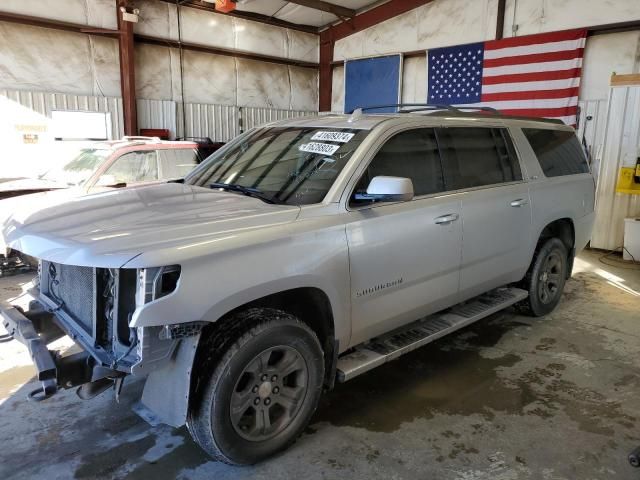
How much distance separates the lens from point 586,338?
4492mm

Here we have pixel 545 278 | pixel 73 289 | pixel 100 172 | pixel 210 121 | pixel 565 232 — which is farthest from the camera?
pixel 210 121

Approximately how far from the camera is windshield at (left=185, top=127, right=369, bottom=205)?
116 inches

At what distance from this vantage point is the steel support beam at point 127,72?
9.84 metres

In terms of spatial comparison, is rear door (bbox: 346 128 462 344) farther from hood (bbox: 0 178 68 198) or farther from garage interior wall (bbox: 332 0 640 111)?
garage interior wall (bbox: 332 0 640 111)

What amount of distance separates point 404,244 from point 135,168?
4517 millimetres

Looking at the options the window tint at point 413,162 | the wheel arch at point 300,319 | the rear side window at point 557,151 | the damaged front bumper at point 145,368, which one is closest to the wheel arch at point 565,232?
the rear side window at point 557,151

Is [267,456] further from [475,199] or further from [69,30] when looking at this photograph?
[69,30]

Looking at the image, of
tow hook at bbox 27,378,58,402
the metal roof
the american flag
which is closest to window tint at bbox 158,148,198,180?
tow hook at bbox 27,378,58,402

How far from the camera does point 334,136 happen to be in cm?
324

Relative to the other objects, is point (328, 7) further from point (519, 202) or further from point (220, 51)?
point (519, 202)

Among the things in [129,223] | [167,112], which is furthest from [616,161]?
[167,112]

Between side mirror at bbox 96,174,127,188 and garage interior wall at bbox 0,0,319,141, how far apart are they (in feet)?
14.7

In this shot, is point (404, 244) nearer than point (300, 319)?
No

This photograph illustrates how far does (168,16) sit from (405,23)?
5208 millimetres
